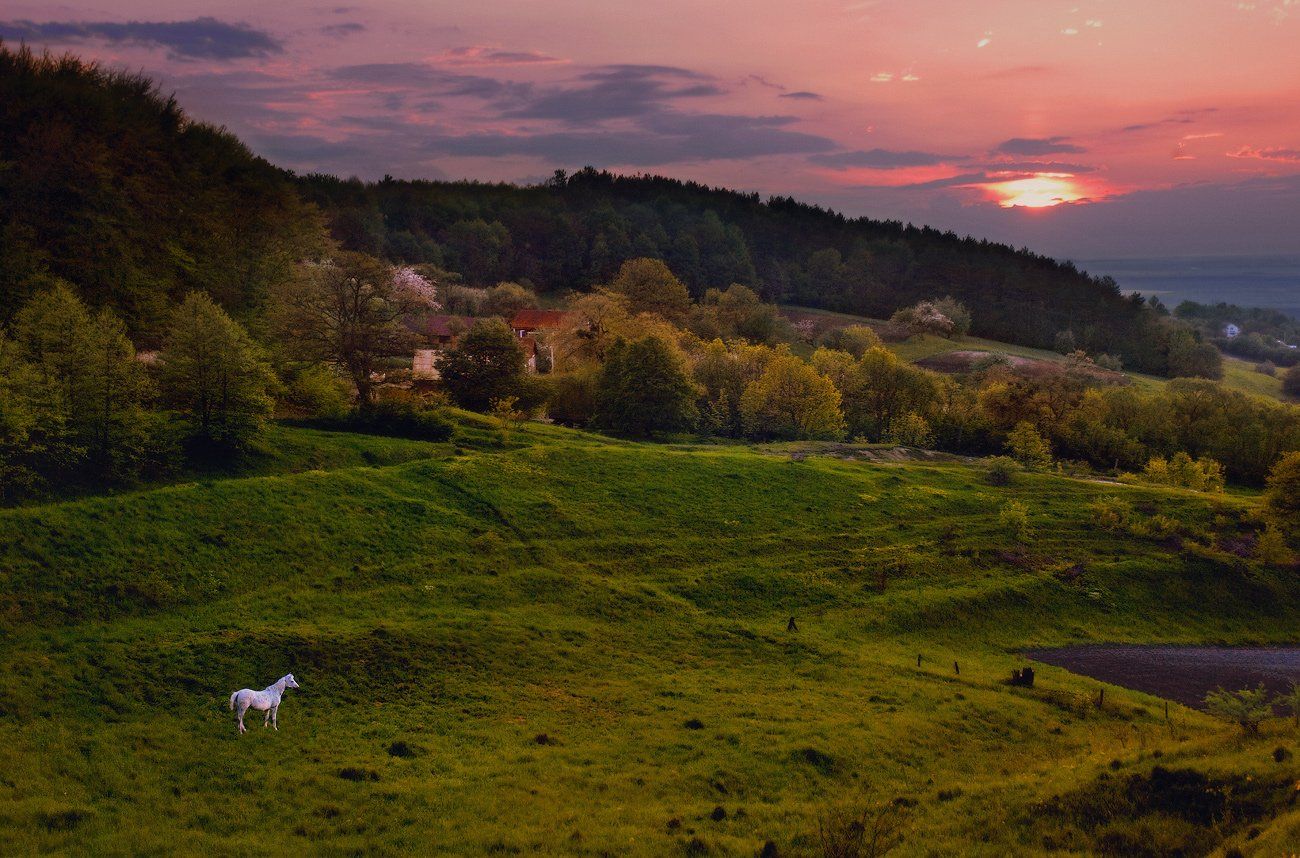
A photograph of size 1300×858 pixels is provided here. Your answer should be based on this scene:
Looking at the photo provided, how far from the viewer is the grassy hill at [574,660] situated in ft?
70.8

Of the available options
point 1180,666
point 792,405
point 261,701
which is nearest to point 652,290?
point 792,405

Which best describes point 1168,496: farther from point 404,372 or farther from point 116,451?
point 116,451

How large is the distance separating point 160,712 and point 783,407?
76.9 metres

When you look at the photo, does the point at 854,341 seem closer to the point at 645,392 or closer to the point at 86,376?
the point at 645,392

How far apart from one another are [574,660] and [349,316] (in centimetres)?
4560

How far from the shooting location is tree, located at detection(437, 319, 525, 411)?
7956 centimetres

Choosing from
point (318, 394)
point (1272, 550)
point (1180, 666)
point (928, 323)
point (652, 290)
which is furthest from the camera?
point (928, 323)

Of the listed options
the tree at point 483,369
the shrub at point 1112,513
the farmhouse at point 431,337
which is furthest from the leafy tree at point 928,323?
the tree at point 483,369

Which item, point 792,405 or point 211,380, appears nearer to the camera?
point 211,380

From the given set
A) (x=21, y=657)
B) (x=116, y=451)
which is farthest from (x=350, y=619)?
(x=116, y=451)

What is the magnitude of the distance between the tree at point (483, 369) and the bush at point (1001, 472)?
4695 centimetres

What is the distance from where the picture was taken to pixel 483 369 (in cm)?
7981

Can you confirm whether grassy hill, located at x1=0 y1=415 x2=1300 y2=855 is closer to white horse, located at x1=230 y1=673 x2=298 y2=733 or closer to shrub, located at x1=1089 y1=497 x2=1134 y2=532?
white horse, located at x1=230 y1=673 x2=298 y2=733

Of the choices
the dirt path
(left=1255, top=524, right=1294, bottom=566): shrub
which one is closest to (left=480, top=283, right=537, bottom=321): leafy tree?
(left=1255, top=524, right=1294, bottom=566): shrub
